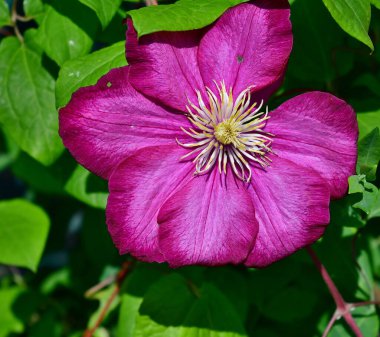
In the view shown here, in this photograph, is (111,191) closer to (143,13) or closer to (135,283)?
(143,13)

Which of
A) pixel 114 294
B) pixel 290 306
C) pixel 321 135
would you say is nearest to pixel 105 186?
pixel 114 294

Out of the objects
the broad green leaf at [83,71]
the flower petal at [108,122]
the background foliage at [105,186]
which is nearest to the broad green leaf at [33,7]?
the background foliage at [105,186]

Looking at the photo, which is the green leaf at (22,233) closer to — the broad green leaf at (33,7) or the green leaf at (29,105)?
the green leaf at (29,105)

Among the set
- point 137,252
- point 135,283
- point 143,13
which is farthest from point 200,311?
point 143,13

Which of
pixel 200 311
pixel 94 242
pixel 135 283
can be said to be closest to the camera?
pixel 200 311

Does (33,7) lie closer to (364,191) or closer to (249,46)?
(249,46)

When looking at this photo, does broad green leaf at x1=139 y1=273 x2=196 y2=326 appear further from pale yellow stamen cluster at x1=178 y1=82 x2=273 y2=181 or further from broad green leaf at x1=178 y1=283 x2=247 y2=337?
pale yellow stamen cluster at x1=178 y1=82 x2=273 y2=181

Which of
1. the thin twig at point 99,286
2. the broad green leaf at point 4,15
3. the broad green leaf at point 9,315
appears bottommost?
the broad green leaf at point 9,315
